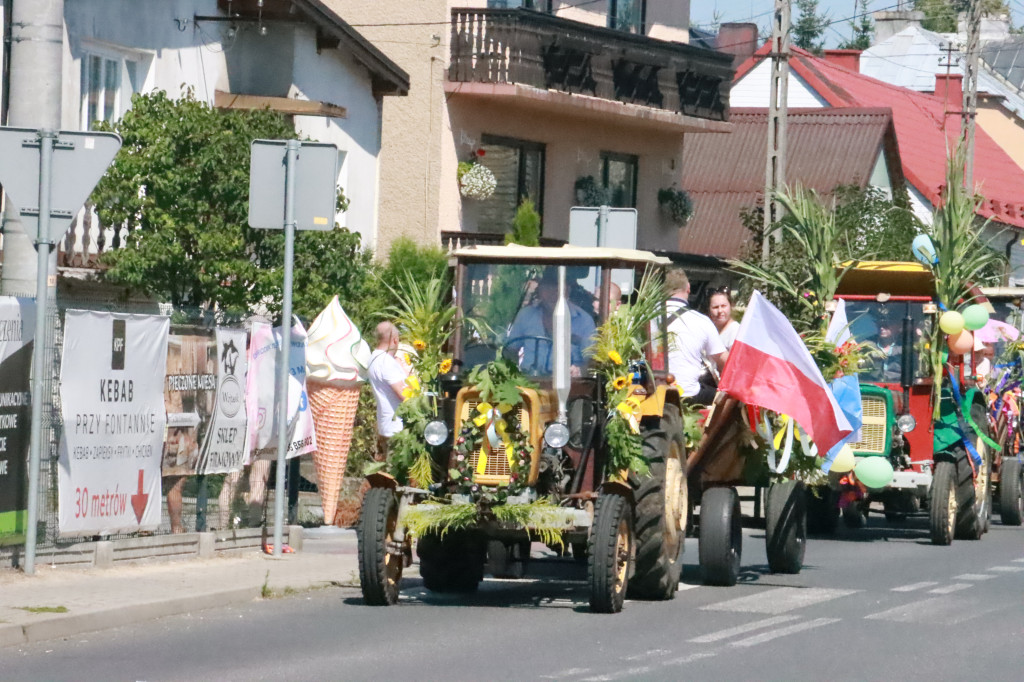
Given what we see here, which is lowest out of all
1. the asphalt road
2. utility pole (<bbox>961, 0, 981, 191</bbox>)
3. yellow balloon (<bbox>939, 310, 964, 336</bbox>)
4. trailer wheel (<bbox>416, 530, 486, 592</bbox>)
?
the asphalt road

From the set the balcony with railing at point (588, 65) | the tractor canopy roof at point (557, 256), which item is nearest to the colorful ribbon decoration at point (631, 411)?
the tractor canopy roof at point (557, 256)

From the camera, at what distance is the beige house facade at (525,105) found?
95.2ft

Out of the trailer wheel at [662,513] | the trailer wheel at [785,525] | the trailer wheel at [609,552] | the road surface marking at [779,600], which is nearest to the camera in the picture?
the trailer wheel at [609,552]

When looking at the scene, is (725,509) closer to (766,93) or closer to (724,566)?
(724,566)

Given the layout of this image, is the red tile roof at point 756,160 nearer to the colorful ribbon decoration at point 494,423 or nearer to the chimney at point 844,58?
the chimney at point 844,58

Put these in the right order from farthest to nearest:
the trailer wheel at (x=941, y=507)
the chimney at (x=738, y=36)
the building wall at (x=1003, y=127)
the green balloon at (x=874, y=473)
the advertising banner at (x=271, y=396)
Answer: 1. the building wall at (x=1003, y=127)
2. the chimney at (x=738, y=36)
3. the trailer wheel at (x=941, y=507)
4. the green balloon at (x=874, y=473)
5. the advertising banner at (x=271, y=396)

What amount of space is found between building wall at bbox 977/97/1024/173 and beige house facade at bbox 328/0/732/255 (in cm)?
3258

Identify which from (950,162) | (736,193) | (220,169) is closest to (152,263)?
(220,169)

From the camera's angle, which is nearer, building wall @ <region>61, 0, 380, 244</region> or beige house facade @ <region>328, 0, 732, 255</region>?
building wall @ <region>61, 0, 380, 244</region>

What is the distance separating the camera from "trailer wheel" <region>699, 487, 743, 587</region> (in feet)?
42.9

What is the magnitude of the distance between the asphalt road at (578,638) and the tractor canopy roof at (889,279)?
15.5ft

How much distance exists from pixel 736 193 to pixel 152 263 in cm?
2985

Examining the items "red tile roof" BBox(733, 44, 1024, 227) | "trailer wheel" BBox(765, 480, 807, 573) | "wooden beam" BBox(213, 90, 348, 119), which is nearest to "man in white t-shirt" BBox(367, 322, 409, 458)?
"trailer wheel" BBox(765, 480, 807, 573)

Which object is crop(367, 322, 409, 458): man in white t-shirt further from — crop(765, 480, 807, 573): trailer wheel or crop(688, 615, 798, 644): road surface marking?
crop(688, 615, 798, 644): road surface marking
